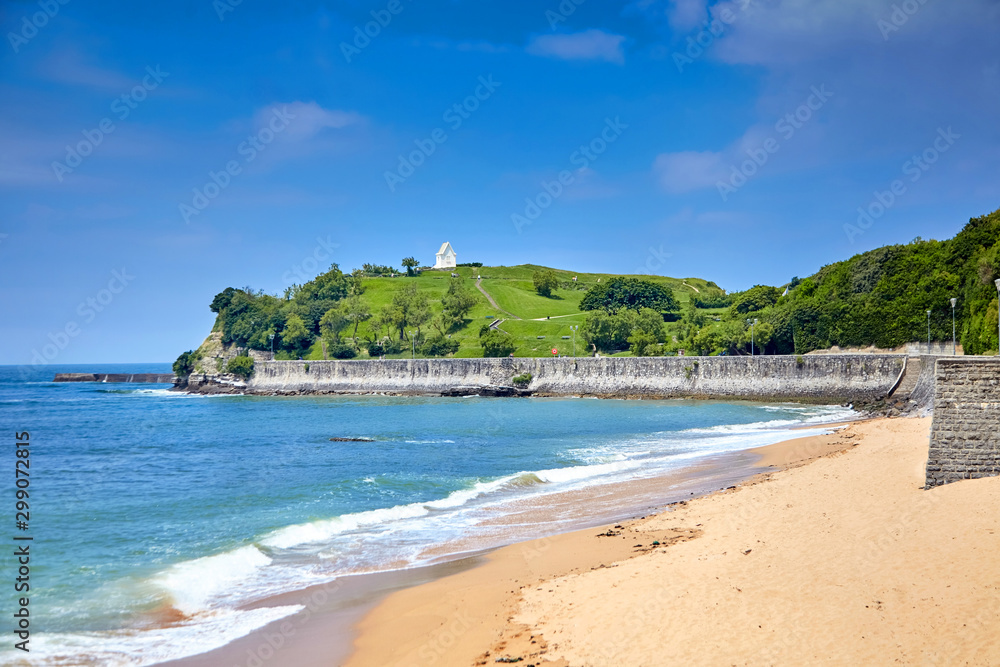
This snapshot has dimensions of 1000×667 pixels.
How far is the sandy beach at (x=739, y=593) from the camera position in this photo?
7.33 metres

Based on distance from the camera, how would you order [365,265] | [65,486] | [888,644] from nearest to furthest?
[888,644] < [65,486] < [365,265]

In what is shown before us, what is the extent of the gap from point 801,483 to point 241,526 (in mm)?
13005

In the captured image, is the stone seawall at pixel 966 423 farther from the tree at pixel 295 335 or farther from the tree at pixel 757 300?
the tree at pixel 295 335

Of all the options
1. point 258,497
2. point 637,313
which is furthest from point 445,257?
point 258,497

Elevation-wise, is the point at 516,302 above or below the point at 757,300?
above

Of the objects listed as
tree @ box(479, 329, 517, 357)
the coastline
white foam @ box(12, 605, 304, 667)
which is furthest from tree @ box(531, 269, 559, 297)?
white foam @ box(12, 605, 304, 667)

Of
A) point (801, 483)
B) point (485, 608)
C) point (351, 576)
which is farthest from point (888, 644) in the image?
point (801, 483)

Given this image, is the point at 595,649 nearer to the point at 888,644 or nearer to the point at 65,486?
→ the point at 888,644

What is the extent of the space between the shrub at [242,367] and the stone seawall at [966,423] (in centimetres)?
8448

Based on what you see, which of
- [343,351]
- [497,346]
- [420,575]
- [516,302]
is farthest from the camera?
[516,302]

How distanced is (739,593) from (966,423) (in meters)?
7.75

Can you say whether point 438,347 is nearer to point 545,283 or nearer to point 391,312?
point 391,312

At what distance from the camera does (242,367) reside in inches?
3467

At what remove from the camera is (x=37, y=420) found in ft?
159
